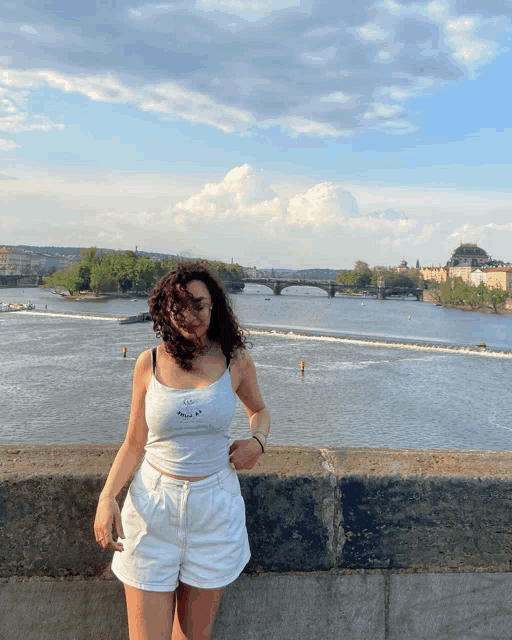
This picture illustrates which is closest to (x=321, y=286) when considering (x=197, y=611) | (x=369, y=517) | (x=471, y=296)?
(x=471, y=296)

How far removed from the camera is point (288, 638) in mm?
2104

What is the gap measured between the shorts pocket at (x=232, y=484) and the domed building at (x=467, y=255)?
18393cm

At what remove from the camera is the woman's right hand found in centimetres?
185

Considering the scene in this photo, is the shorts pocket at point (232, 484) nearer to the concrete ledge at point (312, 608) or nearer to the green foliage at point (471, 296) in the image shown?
the concrete ledge at point (312, 608)

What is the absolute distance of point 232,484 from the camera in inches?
75.5

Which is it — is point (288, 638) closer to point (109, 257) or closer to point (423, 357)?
point (423, 357)

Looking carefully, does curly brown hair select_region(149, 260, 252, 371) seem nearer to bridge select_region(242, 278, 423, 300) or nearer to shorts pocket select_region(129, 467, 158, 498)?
shorts pocket select_region(129, 467, 158, 498)

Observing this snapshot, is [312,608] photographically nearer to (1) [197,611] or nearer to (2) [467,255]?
(1) [197,611]

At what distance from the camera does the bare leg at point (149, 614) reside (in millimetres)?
1807

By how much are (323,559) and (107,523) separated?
2.30 ft

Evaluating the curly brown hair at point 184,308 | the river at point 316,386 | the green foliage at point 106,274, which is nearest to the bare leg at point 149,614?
the curly brown hair at point 184,308

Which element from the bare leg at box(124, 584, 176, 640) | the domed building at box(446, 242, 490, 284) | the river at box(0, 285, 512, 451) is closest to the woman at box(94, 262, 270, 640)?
the bare leg at box(124, 584, 176, 640)

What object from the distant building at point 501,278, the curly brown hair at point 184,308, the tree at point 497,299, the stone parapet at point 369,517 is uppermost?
the distant building at point 501,278

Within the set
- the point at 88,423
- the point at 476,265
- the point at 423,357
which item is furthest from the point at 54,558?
the point at 476,265
